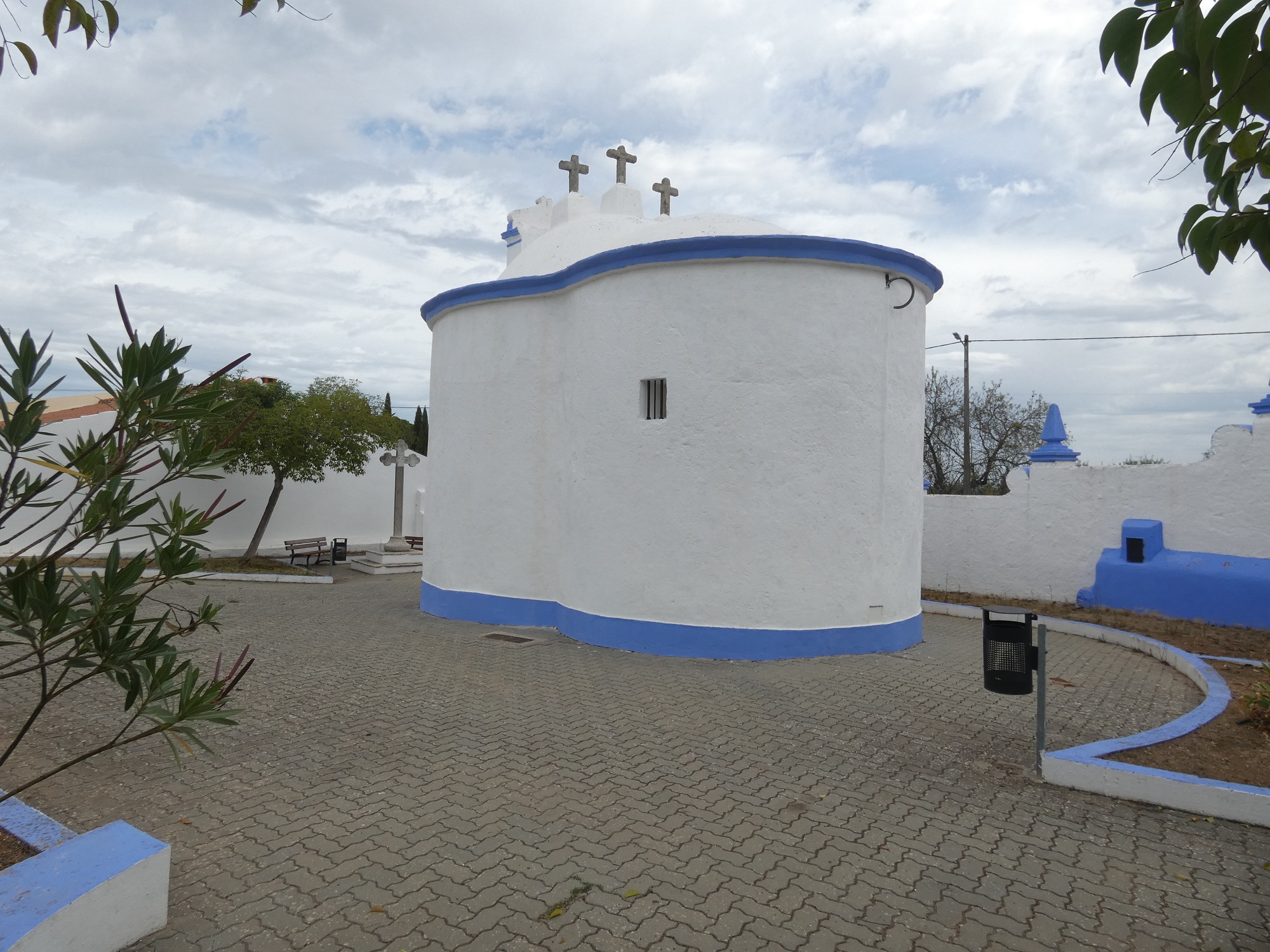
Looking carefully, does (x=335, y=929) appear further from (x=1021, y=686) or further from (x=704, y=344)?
(x=704, y=344)

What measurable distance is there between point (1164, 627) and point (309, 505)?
784 inches

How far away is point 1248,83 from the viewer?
1.93 m

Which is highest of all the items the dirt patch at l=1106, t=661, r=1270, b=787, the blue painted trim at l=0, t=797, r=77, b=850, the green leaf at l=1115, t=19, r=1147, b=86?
the green leaf at l=1115, t=19, r=1147, b=86

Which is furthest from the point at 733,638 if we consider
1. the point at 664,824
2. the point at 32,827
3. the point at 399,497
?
the point at 399,497

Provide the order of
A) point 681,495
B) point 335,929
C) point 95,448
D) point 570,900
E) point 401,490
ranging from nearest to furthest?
point 95,448 → point 335,929 → point 570,900 → point 681,495 → point 401,490

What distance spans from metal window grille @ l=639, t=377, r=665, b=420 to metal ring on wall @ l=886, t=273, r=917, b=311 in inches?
118

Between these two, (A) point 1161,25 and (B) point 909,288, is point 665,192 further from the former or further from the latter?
(A) point 1161,25

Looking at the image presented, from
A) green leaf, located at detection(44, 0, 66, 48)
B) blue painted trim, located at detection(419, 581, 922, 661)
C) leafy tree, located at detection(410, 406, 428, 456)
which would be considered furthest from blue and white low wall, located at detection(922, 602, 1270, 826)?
leafy tree, located at detection(410, 406, 428, 456)

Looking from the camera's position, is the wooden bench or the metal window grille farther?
the wooden bench

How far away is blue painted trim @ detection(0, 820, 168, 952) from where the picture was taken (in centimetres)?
290

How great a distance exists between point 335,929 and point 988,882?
316 centimetres

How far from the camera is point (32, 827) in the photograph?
3.90 meters

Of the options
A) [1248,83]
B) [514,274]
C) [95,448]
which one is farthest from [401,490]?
[1248,83]

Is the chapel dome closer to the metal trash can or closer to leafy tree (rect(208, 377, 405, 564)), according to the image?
the metal trash can
